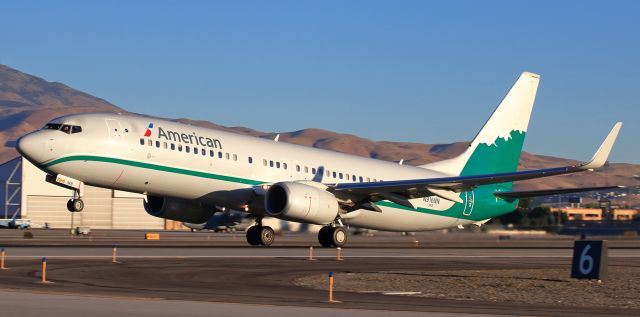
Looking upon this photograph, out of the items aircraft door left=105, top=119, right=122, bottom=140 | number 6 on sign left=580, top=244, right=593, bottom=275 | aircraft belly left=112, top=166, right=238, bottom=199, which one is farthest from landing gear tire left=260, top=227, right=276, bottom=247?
number 6 on sign left=580, top=244, right=593, bottom=275

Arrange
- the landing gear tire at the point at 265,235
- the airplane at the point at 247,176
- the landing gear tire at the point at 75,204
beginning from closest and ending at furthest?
the landing gear tire at the point at 75,204 → the airplane at the point at 247,176 → the landing gear tire at the point at 265,235

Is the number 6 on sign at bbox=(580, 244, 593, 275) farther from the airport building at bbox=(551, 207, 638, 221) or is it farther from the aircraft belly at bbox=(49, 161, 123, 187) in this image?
the airport building at bbox=(551, 207, 638, 221)

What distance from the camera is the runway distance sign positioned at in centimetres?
3189

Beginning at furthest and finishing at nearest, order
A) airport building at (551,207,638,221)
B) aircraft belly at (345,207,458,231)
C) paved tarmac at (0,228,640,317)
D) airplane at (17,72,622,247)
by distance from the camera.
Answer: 1. airport building at (551,207,638,221)
2. aircraft belly at (345,207,458,231)
3. airplane at (17,72,622,247)
4. paved tarmac at (0,228,640,317)

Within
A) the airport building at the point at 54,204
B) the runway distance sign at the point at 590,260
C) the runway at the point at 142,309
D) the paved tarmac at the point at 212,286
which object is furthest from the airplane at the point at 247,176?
the airport building at the point at 54,204

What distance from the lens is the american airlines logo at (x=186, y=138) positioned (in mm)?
47969

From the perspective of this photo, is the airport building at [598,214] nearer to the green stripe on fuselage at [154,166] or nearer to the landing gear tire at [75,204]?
the green stripe on fuselage at [154,166]

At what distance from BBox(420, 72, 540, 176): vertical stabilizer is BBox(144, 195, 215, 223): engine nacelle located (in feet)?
51.3

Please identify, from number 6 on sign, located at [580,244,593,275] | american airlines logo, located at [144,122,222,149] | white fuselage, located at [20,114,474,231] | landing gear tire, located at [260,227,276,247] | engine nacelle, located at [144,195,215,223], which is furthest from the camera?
landing gear tire, located at [260,227,276,247]

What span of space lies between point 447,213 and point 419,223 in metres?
2.09

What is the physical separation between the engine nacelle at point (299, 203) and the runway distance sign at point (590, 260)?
716 inches

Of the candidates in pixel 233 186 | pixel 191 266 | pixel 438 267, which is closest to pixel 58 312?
pixel 191 266

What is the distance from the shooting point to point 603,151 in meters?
48.6

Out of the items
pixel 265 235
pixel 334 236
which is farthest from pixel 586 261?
pixel 265 235
